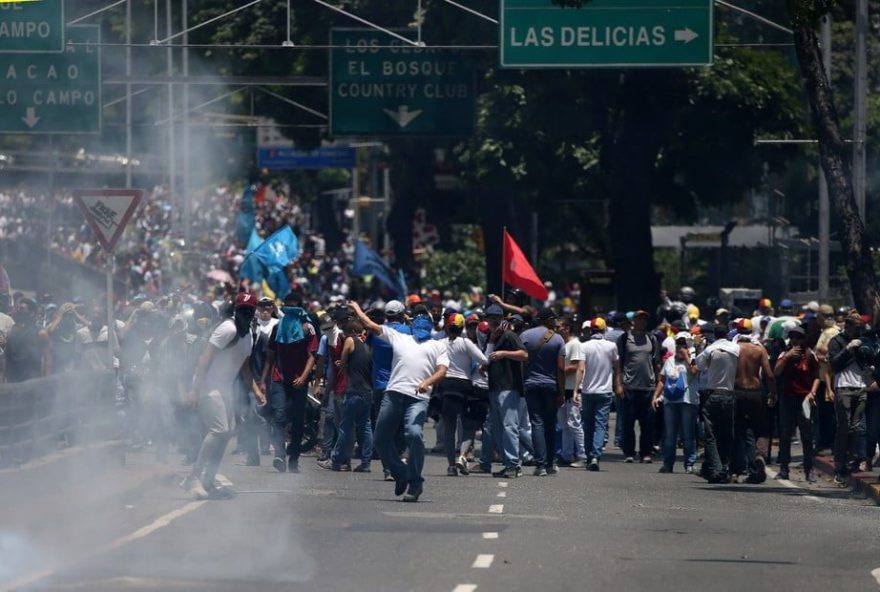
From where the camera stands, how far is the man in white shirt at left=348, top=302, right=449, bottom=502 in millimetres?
16172

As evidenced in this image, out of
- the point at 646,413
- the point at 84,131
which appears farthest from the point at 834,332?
the point at 84,131

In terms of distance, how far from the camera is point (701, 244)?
42.6 metres

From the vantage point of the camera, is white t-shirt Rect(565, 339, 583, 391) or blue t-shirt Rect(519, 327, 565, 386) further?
white t-shirt Rect(565, 339, 583, 391)

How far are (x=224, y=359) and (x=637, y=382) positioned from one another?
24.3 ft

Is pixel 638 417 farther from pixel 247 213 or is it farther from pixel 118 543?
pixel 247 213

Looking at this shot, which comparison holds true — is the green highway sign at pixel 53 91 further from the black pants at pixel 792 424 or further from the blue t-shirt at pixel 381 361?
the black pants at pixel 792 424

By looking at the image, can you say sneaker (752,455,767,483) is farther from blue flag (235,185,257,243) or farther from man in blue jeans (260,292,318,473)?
blue flag (235,185,257,243)

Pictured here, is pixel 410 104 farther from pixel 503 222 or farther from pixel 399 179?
pixel 399 179

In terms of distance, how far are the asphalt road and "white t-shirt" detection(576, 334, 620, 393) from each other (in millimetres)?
2176

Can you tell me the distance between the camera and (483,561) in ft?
40.0

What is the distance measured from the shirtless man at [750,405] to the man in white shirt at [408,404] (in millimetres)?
3812

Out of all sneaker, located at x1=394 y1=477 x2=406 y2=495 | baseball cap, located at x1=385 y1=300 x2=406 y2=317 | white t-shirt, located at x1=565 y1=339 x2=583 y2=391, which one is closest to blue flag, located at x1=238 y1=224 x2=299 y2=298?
white t-shirt, located at x1=565 y1=339 x2=583 y2=391

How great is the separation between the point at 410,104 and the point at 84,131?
4663 mm

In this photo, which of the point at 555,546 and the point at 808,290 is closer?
the point at 555,546
